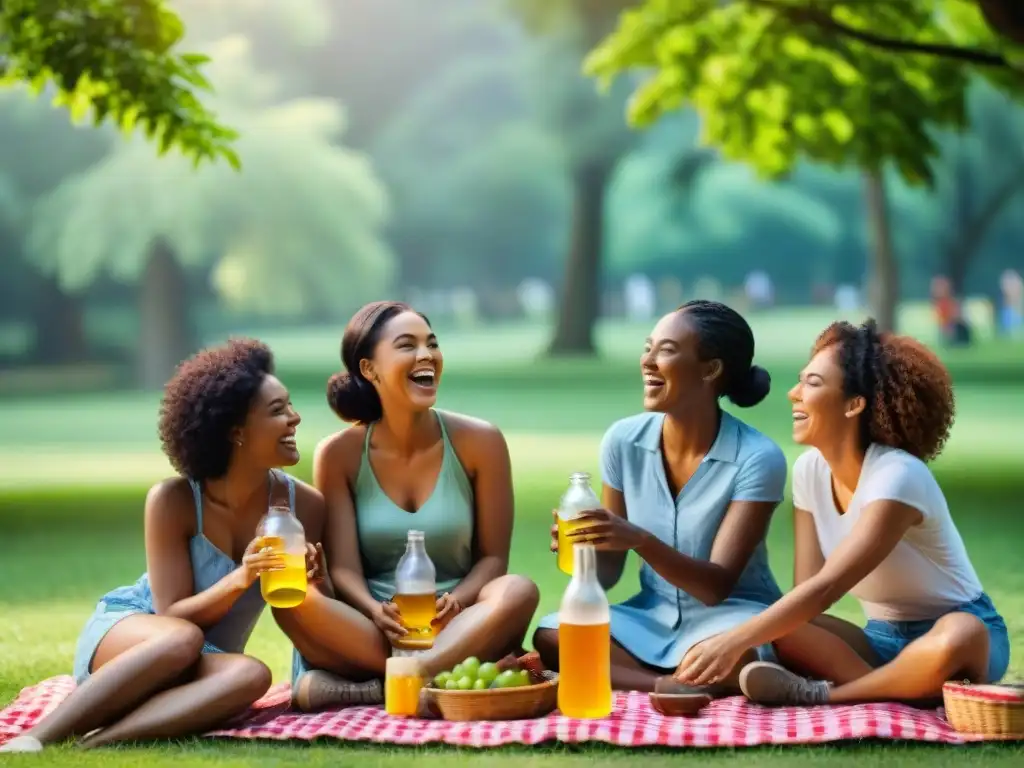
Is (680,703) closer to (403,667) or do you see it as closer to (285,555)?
(403,667)

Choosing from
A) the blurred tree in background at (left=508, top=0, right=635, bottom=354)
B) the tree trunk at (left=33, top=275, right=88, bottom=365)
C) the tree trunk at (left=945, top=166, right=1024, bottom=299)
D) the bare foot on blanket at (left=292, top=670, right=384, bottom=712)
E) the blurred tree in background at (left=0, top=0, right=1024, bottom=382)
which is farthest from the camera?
the tree trunk at (left=945, top=166, right=1024, bottom=299)

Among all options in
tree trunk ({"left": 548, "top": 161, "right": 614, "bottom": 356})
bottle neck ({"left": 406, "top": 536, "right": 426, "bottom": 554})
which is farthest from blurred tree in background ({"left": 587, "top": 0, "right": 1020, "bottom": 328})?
tree trunk ({"left": 548, "top": 161, "right": 614, "bottom": 356})

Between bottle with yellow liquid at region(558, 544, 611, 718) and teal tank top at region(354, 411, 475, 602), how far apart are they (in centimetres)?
54

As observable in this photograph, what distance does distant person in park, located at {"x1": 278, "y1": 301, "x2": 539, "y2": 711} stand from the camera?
4773 mm

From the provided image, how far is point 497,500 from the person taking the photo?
499cm

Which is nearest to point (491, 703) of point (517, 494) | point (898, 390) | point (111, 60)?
point (898, 390)

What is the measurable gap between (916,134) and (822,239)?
22836 mm

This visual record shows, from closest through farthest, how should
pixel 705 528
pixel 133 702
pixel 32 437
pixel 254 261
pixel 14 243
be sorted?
pixel 133 702 → pixel 705 528 → pixel 32 437 → pixel 254 261 → pixel 14 243

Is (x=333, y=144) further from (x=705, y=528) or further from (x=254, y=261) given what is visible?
(x=705, y=528)

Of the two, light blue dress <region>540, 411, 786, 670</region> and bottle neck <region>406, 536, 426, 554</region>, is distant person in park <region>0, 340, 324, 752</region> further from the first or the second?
light blue dress <region>540, 411, 786, 670</region>

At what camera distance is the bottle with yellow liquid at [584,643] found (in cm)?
440

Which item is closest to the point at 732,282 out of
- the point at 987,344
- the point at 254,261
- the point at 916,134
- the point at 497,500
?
the point at 987,344

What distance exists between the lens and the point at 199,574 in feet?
15.4

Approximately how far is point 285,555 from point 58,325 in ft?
83.3
